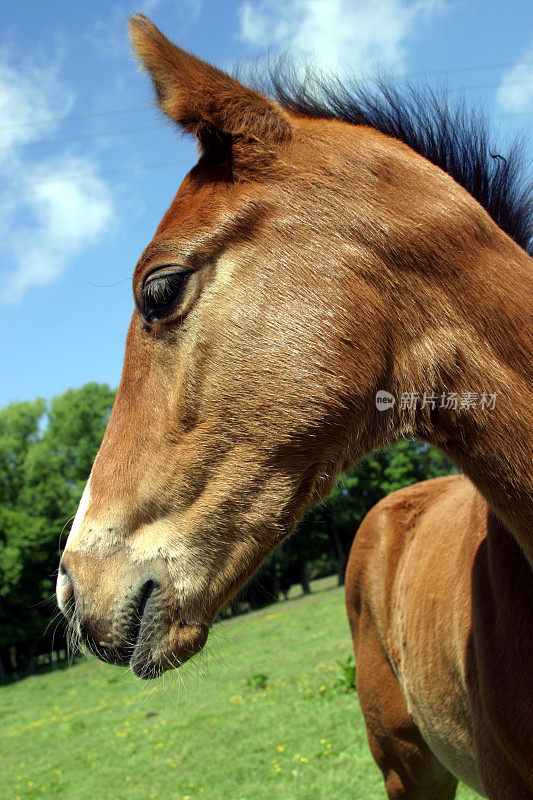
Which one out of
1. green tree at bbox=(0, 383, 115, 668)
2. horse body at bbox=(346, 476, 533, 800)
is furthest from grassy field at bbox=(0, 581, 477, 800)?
green tree at bbox=(0, 383, 115, 668)

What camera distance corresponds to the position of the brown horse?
1655 mm

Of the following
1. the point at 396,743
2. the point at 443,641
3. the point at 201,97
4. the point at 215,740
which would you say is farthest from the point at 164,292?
the point at 215,740

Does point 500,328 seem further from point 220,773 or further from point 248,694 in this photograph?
point 248,694

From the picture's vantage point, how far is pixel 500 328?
5.46ft

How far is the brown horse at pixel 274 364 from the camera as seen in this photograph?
166 cm

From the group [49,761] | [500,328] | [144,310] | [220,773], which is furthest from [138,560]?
[49,761]

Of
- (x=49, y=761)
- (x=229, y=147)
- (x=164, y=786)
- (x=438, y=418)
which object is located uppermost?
(x=229, y=147)

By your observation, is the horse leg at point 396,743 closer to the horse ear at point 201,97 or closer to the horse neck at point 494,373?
the horse neck at point 494,373

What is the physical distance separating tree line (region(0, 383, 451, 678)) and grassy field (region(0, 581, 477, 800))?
50.3 feet

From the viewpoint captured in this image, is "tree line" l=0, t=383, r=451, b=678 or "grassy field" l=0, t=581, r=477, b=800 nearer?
"grassy field" l=0, t=581, r=477, b=800

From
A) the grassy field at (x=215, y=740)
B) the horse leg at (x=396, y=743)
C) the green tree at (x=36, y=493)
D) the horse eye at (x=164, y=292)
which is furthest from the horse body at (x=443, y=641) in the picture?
the green tree at (x=36, y=493)

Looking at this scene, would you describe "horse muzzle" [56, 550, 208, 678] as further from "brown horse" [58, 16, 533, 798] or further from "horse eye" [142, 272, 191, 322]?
"horse eye" [142, 272, 191, 322]

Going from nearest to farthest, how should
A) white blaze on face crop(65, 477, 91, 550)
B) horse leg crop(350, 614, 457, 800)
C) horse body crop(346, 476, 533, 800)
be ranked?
white blaze on face crop(65, 477, 91, 550)
horse body crop(346, 476, 533, 800)
horse leg crop(350, 614, 457, 800)

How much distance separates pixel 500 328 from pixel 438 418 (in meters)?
0.31
